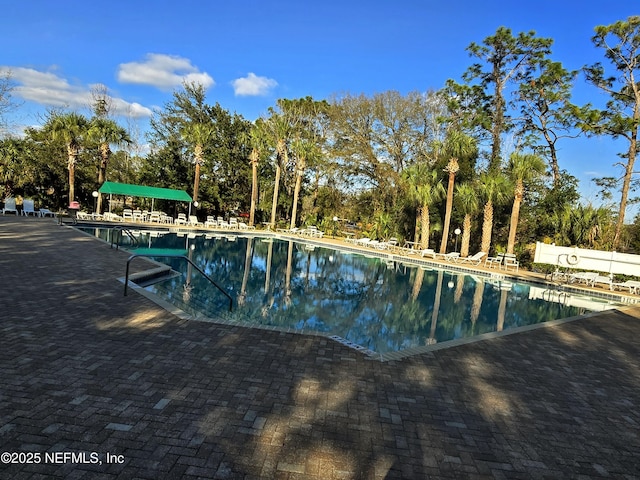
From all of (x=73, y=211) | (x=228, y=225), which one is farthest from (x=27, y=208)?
(x=228, y=225)

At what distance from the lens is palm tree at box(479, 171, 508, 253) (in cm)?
1895

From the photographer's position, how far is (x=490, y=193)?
18969mm

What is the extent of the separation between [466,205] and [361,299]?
12851 millimetres

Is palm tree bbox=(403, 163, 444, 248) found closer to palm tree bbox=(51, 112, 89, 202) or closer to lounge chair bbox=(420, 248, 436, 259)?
lounge chair bbox=(420, 248, 436, 259)

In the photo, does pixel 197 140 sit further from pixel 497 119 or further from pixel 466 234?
pixel 497 119

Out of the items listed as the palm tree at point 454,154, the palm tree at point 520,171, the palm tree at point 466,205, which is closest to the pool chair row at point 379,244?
the palm tree at point 454,154

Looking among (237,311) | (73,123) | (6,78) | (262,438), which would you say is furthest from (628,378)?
(73,123)

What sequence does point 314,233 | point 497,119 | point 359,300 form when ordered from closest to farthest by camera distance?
point 359,300, point 497,119, point 314,233

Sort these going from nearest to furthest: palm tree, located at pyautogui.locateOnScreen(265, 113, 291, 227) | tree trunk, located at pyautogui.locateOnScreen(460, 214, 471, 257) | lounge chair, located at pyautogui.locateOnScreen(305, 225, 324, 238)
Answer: tree trunk, located at pyautogui.locateOnScreen(460, 214, 471, 257) < lounge chair, located at pyautogui.locateOnScreen(305, 225, 324, 238) < palm tree, located at pyautogui.locateOnScreen(265, 113, 291, 227)

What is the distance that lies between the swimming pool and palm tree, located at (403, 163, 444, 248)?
502 cm

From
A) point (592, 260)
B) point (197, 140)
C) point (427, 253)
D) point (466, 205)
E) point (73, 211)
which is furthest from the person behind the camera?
point (197, 140)

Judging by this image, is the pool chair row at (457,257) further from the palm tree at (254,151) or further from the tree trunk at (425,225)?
the palm tree at (254,151)

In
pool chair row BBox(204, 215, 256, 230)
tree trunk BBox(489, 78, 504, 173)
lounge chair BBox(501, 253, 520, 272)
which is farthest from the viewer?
pool chair row BBox(204, 215, 256, 230)

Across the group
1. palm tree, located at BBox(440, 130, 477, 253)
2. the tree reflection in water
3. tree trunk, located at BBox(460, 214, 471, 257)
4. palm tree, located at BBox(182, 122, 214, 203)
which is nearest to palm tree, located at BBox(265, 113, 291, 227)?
palm tree, located at BBox(182, 122, 214, 203)
